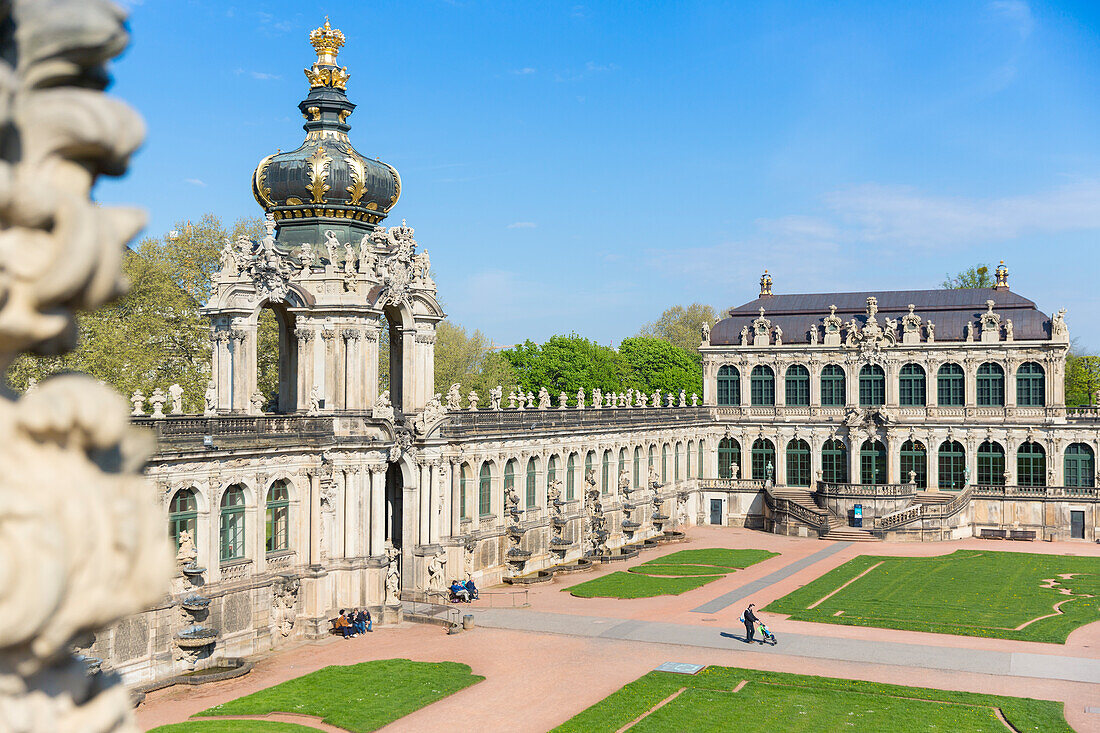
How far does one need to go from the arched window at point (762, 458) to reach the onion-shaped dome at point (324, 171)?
4997cm

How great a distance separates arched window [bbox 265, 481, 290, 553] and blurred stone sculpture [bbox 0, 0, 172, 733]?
121 feet

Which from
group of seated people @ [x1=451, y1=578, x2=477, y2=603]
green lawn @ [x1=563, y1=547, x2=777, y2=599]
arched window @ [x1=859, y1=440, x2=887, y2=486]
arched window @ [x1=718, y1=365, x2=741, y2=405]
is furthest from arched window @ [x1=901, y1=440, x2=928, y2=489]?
group of seated people @ [x1=451, y1=578, x2=477, y2=603]

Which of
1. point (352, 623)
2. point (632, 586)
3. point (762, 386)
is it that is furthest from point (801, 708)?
point (762, 386)

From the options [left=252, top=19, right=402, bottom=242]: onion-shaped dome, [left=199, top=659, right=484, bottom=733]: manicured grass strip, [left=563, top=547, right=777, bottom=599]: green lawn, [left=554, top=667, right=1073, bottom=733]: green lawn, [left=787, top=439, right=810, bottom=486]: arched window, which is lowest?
[left=563, top=547, right=777, bottom=599]: green lawn

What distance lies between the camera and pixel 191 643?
3469cm

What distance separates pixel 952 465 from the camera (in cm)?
8256

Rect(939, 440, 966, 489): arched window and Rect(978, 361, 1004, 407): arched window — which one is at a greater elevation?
Rect(978, 361, 1004, 407): arched window

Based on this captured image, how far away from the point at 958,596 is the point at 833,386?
1422 inches

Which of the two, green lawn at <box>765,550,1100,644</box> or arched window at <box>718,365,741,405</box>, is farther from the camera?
arched window at <box>718,365,741,405</box>

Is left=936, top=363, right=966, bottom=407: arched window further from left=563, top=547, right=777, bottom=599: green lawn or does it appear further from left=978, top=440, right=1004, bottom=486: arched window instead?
left=563, top=547, right=777, bottom=599: green lawn

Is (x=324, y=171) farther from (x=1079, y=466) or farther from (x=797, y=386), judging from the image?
(x=1079, y=466)

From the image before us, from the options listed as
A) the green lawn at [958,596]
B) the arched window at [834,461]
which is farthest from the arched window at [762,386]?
the green lawn at [958,596]

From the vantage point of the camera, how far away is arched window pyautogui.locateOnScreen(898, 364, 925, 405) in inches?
3292

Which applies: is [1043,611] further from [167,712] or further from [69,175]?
[69,175]
